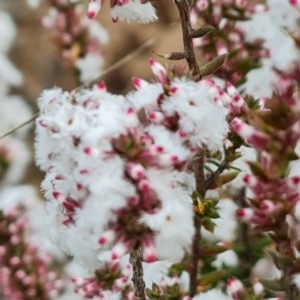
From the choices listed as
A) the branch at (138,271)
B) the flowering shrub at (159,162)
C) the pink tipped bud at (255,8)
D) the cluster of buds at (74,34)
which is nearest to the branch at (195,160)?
the flowering shrub at (159,162)

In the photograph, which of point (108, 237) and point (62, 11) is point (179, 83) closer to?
point (108, 237)

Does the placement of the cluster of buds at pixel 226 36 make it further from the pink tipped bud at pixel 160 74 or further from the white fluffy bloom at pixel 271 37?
the pink tipped bud at pixel 160 74

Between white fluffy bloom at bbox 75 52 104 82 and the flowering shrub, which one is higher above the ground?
white fluffy bloom at bbox 75 52 104 82

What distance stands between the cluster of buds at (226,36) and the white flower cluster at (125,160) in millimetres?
314

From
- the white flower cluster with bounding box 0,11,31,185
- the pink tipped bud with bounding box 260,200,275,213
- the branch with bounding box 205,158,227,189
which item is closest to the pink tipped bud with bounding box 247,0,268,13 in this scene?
the branch with bounding box 205,158,227,189

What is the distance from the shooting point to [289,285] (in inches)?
24.9

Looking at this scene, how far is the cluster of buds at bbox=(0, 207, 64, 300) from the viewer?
94 centimetres

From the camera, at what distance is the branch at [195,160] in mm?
547

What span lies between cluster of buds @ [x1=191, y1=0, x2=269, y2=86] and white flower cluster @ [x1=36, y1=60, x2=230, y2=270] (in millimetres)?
314

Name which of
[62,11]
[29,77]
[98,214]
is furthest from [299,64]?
[29,77]

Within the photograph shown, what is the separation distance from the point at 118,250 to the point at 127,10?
0.21 meters

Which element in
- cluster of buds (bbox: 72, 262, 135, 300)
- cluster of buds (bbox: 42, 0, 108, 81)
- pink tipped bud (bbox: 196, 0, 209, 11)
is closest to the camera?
cluster of buds (bbox: 72, 262, 135, 300)

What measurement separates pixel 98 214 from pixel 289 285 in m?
0.26

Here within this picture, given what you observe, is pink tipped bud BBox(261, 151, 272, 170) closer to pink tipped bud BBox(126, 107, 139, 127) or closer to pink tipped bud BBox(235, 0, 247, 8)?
pink tipped bud BBox(126, 107, 139, 127)
